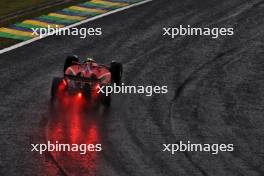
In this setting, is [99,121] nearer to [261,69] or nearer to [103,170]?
[103,170]

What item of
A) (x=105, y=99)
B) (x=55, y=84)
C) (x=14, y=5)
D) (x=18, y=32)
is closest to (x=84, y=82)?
(x=105, y=99)

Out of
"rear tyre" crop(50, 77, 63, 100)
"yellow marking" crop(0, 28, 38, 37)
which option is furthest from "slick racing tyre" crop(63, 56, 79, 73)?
"yellow marking" crop(0, 28, 38, 37)

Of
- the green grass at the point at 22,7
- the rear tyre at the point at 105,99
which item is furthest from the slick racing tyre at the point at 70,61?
the green grass at the point at 22,7

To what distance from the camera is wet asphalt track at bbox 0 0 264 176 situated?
18047 mm

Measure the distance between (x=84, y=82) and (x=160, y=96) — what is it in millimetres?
2535

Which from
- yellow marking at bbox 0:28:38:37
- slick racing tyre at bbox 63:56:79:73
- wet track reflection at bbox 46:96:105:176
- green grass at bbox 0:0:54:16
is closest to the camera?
wet track reflection at bbox 46:96:105:176

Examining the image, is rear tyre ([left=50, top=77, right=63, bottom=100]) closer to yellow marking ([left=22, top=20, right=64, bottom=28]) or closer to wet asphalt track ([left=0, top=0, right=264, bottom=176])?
wet asphalt track ([left=0, top=0, right=264, bottom=176])

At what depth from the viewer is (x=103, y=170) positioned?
57.2ft

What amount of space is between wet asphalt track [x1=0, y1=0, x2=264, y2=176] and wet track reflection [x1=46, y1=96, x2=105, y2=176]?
0.67 feet

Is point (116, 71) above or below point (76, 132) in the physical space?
above

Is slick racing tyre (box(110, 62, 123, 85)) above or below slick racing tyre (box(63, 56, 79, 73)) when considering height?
below

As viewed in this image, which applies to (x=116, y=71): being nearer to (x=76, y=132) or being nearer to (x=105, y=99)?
(x=105, y=99)

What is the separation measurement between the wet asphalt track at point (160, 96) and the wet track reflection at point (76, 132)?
8.1 inches

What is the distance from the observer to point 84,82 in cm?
2117
